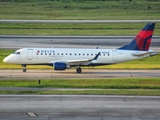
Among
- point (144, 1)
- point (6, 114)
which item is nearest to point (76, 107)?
point (6, 114)

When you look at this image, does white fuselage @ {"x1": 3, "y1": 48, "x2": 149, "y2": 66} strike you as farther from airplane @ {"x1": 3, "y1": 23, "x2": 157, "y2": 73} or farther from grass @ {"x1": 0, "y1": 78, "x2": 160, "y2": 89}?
grass @ {"x1": 0, "y1": 78, "x2": 160, "y2": 89}

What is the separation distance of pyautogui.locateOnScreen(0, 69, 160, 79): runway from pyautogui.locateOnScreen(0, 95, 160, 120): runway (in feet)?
35.6

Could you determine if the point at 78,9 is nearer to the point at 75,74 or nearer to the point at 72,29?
the point at 72,29

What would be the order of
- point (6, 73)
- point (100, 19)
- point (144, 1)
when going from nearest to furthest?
point (6, 73) → point (100, 19) → point (144, 1)

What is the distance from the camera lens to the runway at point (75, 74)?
49.1 metres

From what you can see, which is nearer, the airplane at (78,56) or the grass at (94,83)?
the grass at (94,83)

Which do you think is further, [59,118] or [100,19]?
[100,19]

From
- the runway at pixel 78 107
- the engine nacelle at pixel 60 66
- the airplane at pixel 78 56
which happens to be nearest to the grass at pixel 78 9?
the airplane at pixel 78 56

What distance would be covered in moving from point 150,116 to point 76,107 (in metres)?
5.72

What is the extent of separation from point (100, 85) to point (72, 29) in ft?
145

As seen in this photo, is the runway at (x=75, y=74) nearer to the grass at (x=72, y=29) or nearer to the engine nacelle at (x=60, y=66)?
the engine nacelle at (x=60, y=66)

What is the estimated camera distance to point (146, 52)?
168ft

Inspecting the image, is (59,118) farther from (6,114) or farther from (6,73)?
(6,73)

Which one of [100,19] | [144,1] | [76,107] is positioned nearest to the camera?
[76,107]
